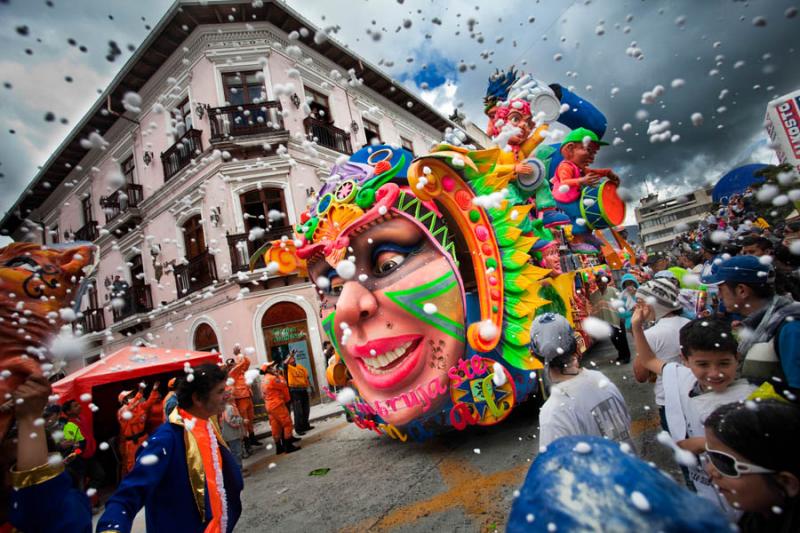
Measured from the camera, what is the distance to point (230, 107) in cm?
970

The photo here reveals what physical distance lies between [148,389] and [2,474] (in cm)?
764

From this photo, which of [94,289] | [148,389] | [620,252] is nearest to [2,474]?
[620,252]

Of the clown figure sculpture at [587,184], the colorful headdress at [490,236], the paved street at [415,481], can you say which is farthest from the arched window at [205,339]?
the clown figure sculpture at [587,184]

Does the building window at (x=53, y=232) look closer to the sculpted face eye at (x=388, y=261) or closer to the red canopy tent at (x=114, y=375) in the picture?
the red canopy tent at (x=114, y=375)

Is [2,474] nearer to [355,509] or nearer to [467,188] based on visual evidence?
[355,509]

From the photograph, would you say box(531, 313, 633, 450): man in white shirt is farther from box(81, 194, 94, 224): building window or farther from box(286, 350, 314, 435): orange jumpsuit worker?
box(81, 194, 94, 224): building window

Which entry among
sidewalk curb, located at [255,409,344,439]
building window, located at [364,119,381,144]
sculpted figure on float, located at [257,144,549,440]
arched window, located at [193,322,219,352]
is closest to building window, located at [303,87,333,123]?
building window, located at [364,119,381,144]

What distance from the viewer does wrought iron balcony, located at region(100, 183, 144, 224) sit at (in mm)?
12480

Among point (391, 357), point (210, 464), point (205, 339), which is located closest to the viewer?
point (210, 464)

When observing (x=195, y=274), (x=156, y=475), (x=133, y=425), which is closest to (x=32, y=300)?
(x=156, y=475)

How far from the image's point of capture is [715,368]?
160 cm

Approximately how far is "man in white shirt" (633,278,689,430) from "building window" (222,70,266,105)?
1066 centimetres

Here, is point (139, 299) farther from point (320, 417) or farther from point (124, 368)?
point (320, 417)

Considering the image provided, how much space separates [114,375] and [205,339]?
4.23m
